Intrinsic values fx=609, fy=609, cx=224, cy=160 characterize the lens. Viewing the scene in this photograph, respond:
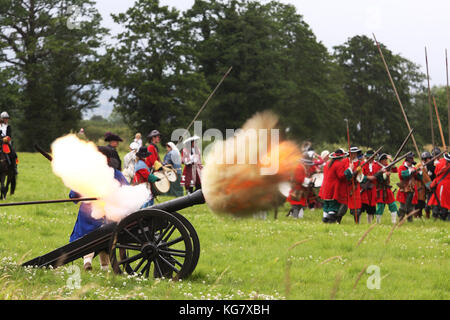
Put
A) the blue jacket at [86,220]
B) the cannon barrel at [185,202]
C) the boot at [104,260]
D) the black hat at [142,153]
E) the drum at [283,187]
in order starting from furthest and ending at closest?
1. the black hat at [142,153]
2. the blue jacket at [86,220]
3. the boot at [104,260]
4. the cannon barrel at [185,202]
5. the drum at [283,187]

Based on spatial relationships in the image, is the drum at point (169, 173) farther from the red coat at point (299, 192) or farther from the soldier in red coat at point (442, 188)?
the soldier in red coat at point (442, 188)

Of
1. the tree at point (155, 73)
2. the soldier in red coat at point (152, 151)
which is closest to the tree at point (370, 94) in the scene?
the tree at point (155, 73)

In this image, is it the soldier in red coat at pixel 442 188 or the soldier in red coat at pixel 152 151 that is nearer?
the soldier in red coat at pixel 442 188

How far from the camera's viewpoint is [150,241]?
26.7ft

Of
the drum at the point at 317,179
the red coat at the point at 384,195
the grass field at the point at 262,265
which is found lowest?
the grass field at the point at 262,265

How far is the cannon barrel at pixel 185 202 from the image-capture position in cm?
791

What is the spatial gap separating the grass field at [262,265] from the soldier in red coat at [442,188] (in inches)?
136

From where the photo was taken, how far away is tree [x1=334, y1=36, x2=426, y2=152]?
62750 mm

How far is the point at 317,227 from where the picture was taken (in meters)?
13.3

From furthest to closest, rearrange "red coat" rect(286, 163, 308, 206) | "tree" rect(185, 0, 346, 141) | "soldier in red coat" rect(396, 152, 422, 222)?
"tree" rect(185, 0, 346, 141) < "soldier in red coat" rect(396, 152, 422, 222) < "red coat" rect(286, 163, 308, 206)

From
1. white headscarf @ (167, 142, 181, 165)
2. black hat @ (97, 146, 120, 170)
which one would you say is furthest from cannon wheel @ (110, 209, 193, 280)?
white headscarf @ (167, 142, 181, 165)

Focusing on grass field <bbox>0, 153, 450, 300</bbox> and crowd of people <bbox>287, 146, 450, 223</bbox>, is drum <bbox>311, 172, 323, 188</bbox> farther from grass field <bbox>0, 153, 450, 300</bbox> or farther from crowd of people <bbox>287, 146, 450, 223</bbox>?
grass field <bbox>0, 153, 450, 300</bbox>

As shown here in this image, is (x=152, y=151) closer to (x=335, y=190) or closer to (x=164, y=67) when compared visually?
(x=335, y=190)

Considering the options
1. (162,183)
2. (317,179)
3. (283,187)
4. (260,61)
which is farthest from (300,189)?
(260,61)
